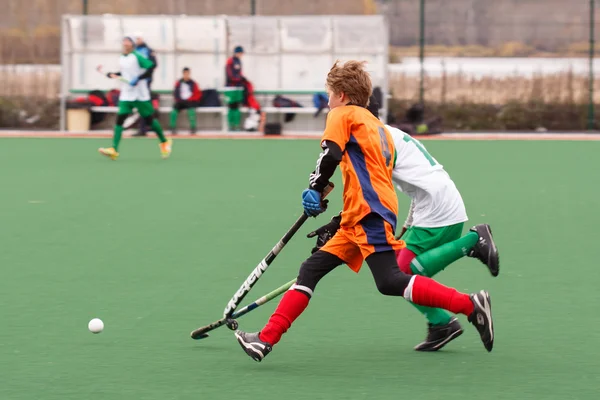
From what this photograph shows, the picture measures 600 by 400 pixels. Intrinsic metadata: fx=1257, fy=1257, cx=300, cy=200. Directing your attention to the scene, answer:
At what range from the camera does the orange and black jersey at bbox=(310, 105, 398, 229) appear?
5742 millimetres

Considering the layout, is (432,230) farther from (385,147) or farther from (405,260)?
(385,147)

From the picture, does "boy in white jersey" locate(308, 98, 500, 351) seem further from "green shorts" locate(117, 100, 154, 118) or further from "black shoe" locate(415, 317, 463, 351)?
"green shorts" locate(117, 100, 154, 118)

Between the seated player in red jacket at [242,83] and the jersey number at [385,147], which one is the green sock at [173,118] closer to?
the seated player in red jacket at [242,83]

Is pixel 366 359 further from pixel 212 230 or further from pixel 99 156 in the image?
pixel 99 156

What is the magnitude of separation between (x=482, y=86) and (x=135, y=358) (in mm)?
20961

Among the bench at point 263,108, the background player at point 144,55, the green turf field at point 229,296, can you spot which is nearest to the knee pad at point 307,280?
the green turf field at point 229,296

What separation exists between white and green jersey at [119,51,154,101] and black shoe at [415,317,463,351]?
12.0 m

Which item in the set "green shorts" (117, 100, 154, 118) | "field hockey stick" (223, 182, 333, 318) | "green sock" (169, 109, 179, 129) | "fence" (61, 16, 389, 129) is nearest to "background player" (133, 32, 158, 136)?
"green shorts" (117, 100, 154, 118)

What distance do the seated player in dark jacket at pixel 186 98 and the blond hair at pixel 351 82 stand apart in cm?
1846

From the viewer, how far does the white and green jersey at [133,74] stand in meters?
17.8

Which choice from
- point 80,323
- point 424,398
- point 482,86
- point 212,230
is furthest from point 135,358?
point 482,86

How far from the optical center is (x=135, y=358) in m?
6.14

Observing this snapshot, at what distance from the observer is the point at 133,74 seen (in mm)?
17844

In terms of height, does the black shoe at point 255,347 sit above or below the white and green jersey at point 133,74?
below
